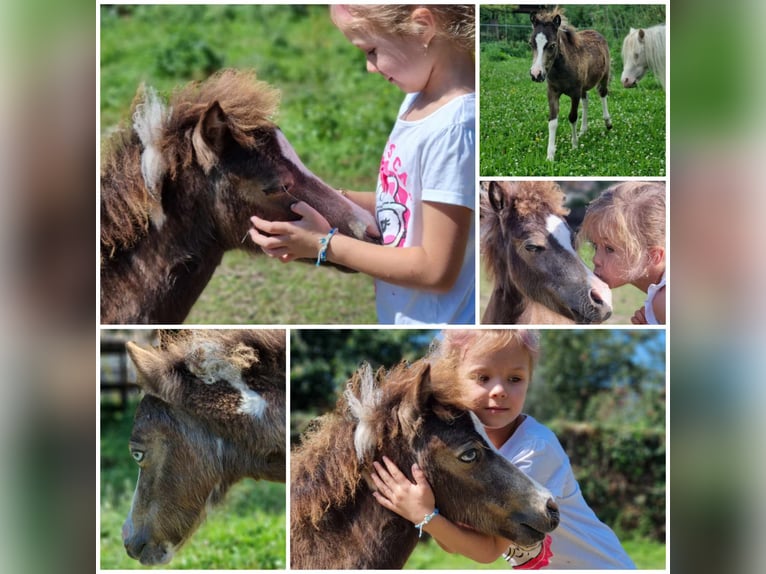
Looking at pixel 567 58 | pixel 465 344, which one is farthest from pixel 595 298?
pixel 567 58

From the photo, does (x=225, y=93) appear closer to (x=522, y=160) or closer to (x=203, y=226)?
(x=203, y=226)

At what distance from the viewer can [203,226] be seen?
3.37 metres

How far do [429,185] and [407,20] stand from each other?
0.58 meters

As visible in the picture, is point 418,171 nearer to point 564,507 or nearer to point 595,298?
point 595,298

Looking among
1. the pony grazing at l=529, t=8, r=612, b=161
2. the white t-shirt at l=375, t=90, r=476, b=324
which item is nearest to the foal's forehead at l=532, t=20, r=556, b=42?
the pony grazing at l=529, t=8, r=612, b=161

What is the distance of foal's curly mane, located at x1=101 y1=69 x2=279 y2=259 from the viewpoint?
3.30m

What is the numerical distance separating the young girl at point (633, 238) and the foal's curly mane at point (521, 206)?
0.43 feet

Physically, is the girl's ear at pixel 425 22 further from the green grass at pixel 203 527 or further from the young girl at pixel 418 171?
the green grass at pixel 203 527

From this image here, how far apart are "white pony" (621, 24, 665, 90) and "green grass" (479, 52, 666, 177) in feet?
0.12

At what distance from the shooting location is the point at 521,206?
11.3 feet

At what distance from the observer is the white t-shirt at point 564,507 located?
346cm
